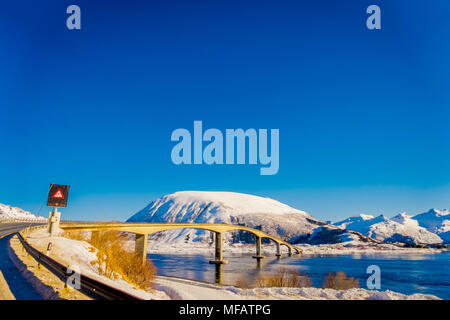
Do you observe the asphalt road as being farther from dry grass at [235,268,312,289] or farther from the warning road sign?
dry grass at [235,268,312,289]

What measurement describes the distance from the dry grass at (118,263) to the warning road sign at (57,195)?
577 cm

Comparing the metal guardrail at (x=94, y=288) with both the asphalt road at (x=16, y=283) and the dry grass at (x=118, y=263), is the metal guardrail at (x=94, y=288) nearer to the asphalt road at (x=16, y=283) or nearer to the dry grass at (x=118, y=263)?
the asphalt road at (x=16, y=283)

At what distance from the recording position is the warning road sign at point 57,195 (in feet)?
83.9

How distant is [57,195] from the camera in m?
25.9

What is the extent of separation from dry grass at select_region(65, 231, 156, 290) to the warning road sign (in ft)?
18.9

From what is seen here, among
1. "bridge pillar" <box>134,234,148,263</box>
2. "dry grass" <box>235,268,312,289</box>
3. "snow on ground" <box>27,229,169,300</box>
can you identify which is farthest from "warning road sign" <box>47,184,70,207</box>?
"bridge pillar" <box>134,234,148,263</box>

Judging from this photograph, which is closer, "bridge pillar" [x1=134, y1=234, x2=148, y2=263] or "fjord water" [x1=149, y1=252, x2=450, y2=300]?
"fjord water" [x1=149, y1=252, x2=450, y2=300]

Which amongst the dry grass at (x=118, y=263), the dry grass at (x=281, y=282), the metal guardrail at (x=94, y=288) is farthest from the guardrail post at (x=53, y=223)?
the dry grass at (x=281, y=282)

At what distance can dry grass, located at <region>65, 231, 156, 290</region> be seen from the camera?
75.1ft

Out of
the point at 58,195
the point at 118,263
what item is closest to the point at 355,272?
the point at 118,263

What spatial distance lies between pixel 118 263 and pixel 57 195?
8.76 metres
